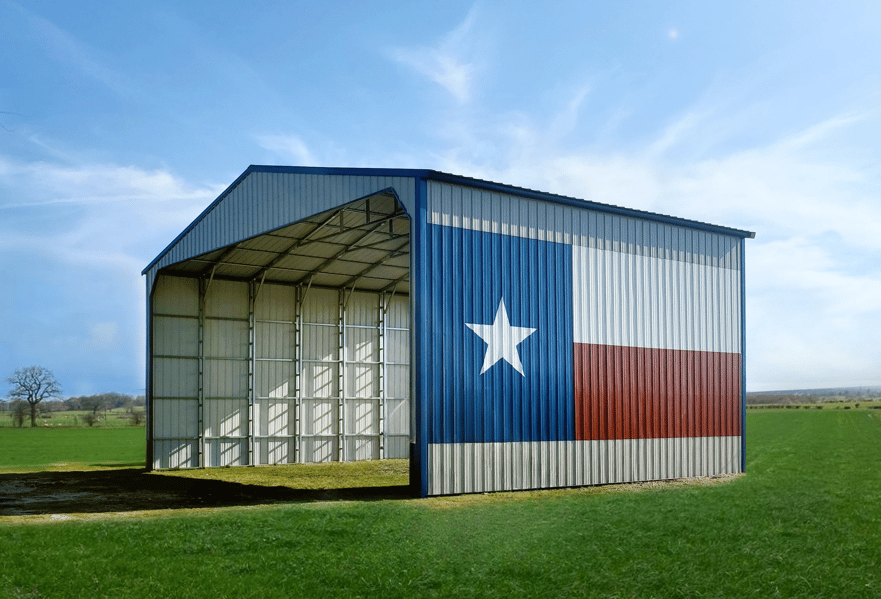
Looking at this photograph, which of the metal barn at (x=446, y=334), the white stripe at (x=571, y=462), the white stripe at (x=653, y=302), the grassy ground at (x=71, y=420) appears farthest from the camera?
the grassy ground at (x=71, y=420)

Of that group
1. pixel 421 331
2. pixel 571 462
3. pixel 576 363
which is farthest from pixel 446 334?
pixel 571 462

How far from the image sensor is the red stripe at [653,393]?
70.4 ft

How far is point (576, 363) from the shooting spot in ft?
69.7

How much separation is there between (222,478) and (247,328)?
276 inches

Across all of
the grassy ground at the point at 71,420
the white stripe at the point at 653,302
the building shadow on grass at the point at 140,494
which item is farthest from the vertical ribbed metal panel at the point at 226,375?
the grassy ground at the point at 71,420

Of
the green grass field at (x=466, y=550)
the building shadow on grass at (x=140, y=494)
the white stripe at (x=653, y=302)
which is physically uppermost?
the white stripe at (x=653, y=302)

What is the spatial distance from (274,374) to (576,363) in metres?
13.4

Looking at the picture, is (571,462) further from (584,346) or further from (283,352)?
(283,352)

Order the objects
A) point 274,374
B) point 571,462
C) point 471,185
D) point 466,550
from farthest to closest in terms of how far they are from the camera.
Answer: point 274,374 → point 571,462 → point 471,185 → point 466,550

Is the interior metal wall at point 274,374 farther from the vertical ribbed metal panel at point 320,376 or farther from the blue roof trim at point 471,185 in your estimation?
the blue roof trim at point 471,185

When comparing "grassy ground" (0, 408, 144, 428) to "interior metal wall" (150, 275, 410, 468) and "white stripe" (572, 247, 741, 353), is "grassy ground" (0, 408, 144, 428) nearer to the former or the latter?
"interior metal wall" (150, 275, 410, 468)

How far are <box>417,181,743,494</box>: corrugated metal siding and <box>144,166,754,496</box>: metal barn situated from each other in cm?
5

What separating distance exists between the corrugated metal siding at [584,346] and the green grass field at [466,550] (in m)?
2.22

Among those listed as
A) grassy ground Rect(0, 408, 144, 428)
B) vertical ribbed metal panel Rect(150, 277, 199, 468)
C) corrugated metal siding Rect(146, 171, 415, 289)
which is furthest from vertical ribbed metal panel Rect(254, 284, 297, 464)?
grassy ground Rect(0, 408, 144, 428)
